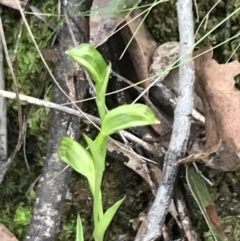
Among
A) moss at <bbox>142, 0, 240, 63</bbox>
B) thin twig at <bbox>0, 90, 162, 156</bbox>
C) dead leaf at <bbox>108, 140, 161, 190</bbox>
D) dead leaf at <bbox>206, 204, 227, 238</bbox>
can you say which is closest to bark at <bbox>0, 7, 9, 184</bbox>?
thin twig at <bbox>0, 90, 162, 156</bbox>

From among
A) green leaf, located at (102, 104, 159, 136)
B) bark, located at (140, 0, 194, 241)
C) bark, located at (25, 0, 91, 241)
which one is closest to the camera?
green leaf, located at (102, 104, 159, 136)

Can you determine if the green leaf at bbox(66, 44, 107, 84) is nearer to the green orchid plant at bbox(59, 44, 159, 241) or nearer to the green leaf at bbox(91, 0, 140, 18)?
the green orchid plant at bbox(59, 44, 159, 241)

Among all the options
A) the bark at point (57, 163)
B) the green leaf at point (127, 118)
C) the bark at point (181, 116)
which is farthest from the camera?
the bark at point (57, 163)

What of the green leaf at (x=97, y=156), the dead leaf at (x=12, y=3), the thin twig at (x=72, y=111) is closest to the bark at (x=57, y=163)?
the thin twig at (x=72, y=111)

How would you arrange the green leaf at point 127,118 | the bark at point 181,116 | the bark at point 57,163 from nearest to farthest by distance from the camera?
the green leaf at point 127,118
the bark at point 181,116
the bark at point 57,163

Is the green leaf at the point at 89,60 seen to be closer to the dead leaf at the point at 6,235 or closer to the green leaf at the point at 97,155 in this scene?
the green leaf at the point at 97,155

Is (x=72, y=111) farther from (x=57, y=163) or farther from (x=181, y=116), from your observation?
(x=181, y=116)
